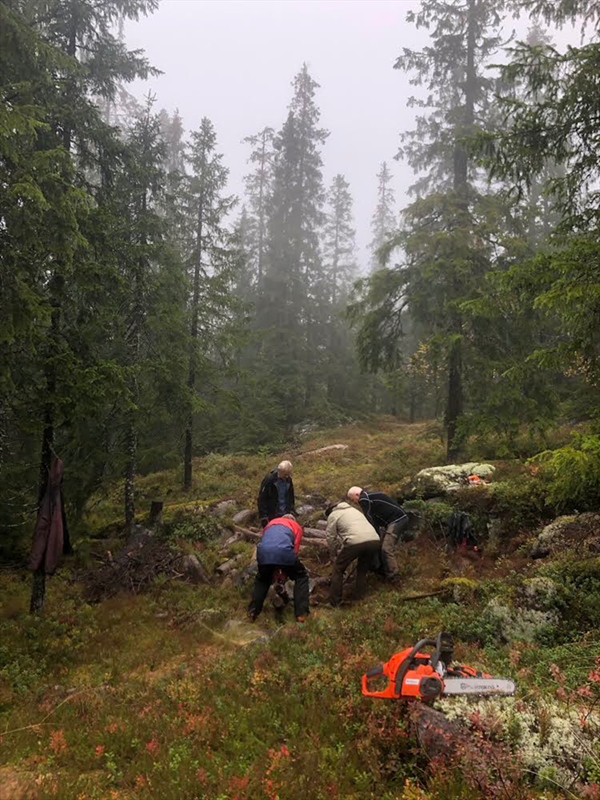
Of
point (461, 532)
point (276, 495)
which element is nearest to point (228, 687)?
point (276, 495)

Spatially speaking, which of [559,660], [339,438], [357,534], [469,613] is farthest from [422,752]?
[339,438]

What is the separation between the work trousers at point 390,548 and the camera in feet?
29.3

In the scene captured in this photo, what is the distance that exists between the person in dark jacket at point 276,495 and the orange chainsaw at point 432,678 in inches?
202

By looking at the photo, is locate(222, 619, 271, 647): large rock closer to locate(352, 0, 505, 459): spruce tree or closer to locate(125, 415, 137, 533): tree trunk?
locate(125, 415, 137, 533): tree trunk

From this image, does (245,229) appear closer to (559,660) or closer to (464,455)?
(464,455)

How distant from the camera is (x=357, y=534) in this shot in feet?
26.7

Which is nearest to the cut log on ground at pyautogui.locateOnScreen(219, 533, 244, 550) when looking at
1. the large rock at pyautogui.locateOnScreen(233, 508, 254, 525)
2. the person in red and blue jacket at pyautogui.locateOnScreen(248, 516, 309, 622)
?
the large rock at pyautogui.locateOnScreen(233, 508, 254, 525)

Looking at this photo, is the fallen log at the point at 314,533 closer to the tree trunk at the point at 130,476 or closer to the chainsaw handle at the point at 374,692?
the tree trunk at the point at 130,476

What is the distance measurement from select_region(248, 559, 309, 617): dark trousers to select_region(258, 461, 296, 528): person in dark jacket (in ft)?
6.41

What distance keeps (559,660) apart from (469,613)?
1642mm

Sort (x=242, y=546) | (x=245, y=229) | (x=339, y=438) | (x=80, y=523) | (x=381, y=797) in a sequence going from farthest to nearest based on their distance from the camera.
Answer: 1. (x=245, y=229)
2. (x=339, y=438)
3. (x=80, y=523)
4. (x=242, y=546)
5. (x=381, y=797)

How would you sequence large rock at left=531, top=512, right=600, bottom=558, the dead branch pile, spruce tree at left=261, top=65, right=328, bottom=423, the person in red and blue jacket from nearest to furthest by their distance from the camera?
the person in red and blue jacket → large rock at left=531, top=512, right=600, bottom=558 → the dead branch pile → spruce tree at left=261, top=65, right=328, bottom=423

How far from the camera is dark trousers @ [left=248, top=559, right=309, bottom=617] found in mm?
7836

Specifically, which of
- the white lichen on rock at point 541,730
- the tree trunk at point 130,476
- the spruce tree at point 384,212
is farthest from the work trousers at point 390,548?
the spruce tree at point 384,212
